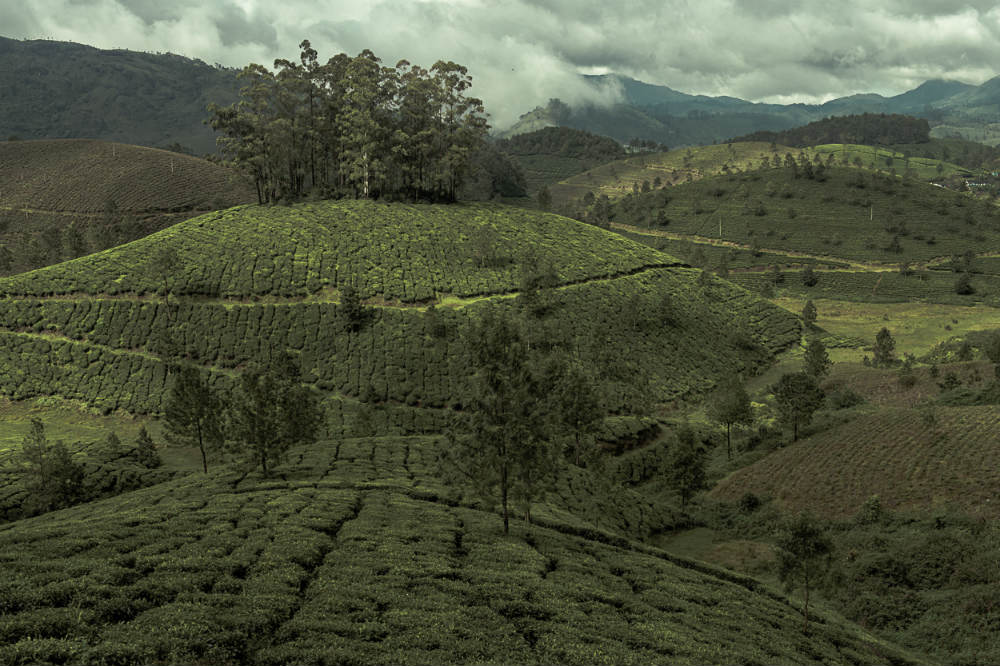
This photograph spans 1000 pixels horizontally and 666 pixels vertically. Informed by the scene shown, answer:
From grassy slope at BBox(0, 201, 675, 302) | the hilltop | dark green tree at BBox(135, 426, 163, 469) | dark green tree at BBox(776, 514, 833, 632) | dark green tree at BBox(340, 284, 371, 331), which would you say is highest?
the hilltop

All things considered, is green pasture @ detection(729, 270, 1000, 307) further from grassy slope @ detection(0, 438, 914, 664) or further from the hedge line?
grassy slope @ detection(0, 438, 914, 664)

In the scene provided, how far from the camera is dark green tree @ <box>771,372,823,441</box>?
64.6 metres

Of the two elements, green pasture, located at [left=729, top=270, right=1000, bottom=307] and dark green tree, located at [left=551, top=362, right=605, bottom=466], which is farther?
green pasture, located at [left=729, top=270, right=1000, bottom=307]

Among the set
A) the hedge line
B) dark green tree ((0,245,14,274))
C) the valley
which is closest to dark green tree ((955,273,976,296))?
the valley

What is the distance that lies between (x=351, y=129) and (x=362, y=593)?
5141 inches

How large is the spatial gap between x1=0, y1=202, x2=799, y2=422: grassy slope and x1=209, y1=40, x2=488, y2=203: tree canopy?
13.4 meters

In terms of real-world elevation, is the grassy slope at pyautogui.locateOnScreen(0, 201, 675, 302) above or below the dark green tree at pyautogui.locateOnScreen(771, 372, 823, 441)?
above

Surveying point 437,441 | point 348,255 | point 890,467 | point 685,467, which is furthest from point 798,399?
point 348,255

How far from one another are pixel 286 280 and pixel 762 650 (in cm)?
9417

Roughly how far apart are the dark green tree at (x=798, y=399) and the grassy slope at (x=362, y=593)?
3338 centimetres

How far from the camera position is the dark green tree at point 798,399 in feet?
212

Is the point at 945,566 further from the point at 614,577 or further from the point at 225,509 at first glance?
the point at 225,509

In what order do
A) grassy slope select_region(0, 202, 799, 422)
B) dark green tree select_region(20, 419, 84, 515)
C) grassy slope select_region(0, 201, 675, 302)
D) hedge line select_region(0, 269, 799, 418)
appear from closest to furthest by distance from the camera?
dark green tree select_region(20, 419, 84, 515) < hedge line select_region(0, 269, 799, 418) < grassy slope select_region(0, 202, 799, 422) < grassy slope select_region(0, 201, 675, 302)

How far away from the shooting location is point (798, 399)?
64.9 metres
